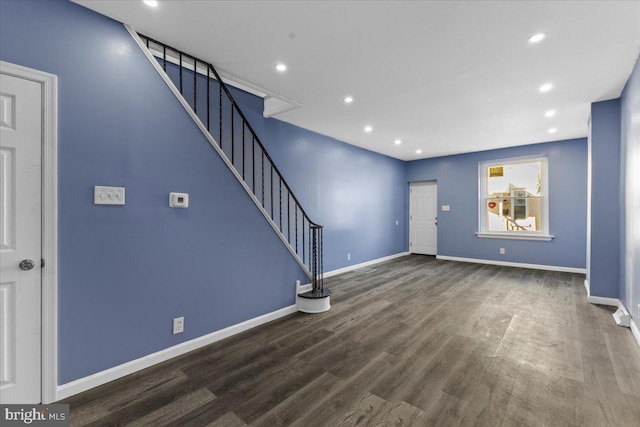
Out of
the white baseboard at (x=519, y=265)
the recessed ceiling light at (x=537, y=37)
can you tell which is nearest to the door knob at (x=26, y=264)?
the recessed ceiling light at (x=537, y=37)

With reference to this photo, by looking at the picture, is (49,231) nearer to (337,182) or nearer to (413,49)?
(413,49)

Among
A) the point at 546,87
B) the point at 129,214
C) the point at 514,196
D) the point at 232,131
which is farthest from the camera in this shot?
the point at 514,196

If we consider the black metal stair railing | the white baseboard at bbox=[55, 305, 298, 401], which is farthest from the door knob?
the black metal stair railing

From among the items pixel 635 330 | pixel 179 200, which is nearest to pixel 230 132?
pixel 179 200

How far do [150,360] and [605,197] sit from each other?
Result: 5736 mm

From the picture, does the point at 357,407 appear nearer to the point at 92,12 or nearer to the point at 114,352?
the point at 114,352

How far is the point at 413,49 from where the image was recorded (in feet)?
8.42

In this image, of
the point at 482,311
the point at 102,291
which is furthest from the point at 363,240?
the point at 102,291

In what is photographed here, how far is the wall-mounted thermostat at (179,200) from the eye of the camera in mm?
2479

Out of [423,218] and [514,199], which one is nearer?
[514,199]

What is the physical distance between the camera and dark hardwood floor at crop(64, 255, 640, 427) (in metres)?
1.77

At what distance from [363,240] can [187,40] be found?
4995mm

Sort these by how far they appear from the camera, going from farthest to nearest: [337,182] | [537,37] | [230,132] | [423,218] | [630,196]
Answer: [423,218], [337,182], [230,132], [630,196], [537,37]

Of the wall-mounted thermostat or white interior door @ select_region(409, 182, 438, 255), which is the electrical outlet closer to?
the wall-mounted thermostat
